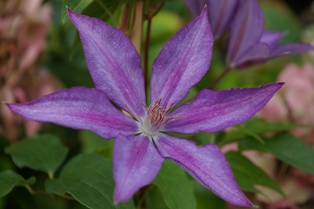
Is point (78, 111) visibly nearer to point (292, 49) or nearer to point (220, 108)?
point (220, 108)

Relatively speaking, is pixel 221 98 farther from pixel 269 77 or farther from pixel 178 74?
pixel 269 77

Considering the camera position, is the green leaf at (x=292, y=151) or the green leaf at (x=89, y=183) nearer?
the green leaf at (x=89, y=183)

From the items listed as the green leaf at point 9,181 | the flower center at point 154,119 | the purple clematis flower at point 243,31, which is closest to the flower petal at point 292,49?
the purple clematis flower at point 243,31

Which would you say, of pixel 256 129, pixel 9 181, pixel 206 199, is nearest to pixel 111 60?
pixel 9 181

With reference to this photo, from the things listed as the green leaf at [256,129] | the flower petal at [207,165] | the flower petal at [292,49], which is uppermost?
the flower petal at [292,49]

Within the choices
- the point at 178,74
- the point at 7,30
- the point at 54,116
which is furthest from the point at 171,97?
the point at 7,30

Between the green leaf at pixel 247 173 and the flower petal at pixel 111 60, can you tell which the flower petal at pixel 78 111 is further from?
the green leaf at pixel 247 173

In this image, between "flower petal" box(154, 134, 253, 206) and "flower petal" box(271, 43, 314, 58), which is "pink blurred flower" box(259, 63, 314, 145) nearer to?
"flower petal" box(271, 43, 314, 58)
